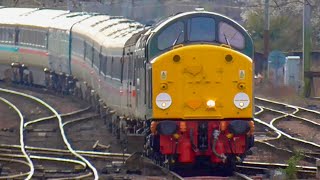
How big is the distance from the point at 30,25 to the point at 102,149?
1897cm

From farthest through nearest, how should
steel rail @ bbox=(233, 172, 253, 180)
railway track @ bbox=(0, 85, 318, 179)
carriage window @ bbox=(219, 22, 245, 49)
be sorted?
1. railway track @ bbox=(0, 85, 318, 179)
2. carriage window @ bbox=(219, 22, 245, 49)
3. steel rail @ bbox=(233, 172, 253, 180)

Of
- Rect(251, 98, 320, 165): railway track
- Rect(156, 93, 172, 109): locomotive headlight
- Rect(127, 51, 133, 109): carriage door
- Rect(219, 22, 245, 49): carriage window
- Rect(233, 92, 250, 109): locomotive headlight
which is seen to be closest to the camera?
Rect(156, 93, 172, 109): locomotive headlight

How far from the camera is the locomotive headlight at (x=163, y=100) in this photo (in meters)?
15.2

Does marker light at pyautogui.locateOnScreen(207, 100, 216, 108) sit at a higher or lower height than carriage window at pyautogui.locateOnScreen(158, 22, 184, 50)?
lower

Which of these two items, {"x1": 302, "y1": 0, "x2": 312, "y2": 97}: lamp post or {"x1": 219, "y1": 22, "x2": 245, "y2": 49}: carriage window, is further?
{"x1": 302, "y1": 0, "x2": 312, "y2": 97}: lamp post

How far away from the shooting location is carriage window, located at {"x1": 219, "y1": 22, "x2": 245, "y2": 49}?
1564 cm

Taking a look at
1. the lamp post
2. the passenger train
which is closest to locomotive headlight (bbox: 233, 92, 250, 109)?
the passenger train

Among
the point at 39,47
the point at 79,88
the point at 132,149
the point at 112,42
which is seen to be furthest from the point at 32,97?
the point at 132,149

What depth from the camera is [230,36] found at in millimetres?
15688

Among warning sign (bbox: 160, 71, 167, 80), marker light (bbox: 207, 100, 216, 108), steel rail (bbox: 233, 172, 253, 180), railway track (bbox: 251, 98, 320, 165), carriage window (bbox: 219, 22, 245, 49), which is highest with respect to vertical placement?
carriage window (bbox: 219, 22, 245, 49)

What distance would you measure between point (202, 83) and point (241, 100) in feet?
2.06

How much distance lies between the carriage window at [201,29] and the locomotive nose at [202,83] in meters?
0.25

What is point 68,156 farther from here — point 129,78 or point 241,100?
point 241,100

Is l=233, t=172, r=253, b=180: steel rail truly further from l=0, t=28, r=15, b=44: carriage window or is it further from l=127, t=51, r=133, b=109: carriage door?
l=0, t=28, r=15, b=44: carriage window
